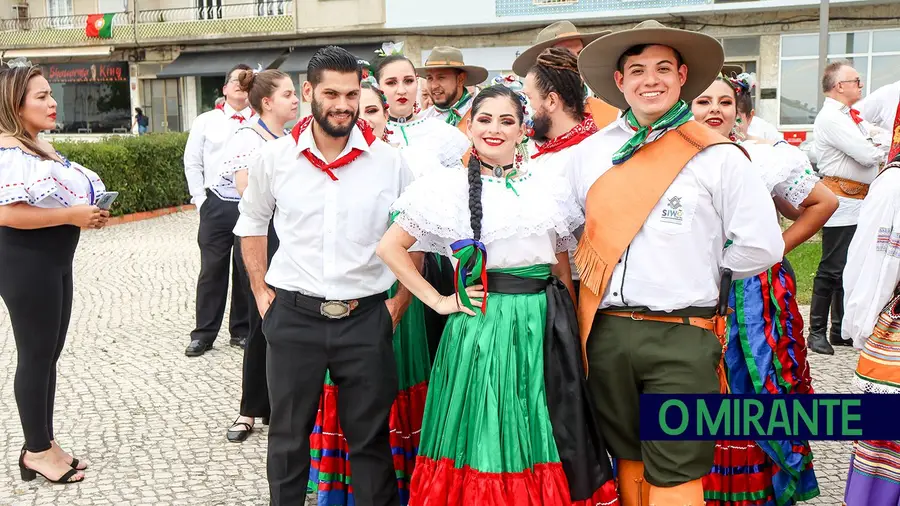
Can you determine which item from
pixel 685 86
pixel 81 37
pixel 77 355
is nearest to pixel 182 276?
pixel 77 355

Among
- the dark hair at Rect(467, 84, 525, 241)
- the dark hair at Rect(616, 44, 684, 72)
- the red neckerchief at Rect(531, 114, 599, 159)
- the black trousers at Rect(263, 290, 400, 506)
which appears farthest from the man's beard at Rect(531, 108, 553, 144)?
the black trousers at Rect(263, 290, 400, 506)

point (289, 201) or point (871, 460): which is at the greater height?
Answer: point (289, 201)

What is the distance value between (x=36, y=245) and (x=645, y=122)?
9.95ft

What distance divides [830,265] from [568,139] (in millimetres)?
4198

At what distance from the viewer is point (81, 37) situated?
107ft

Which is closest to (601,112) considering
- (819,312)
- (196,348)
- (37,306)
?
(37,306)

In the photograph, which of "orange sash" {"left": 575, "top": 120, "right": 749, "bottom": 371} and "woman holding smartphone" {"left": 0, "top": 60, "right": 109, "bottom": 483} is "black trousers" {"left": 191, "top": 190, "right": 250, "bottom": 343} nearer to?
"woman holding smartphone" {"left": 0, "top": 60, "right": 109, "bottom": 483}

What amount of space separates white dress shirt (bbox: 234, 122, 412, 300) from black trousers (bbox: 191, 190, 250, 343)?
3679mm

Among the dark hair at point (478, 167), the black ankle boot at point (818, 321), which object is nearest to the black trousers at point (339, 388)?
the dark hair at point (478, 167)

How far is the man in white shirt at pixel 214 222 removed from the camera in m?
7.28

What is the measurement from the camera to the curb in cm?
1551

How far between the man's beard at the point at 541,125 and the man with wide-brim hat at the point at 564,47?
40 cm

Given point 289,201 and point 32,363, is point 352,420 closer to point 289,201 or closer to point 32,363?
point 289,201

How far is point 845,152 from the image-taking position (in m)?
7.14
